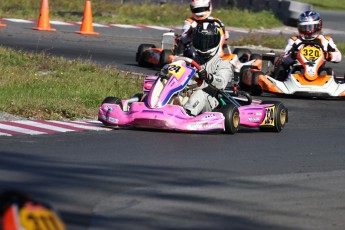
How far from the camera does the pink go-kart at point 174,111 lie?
30.5 feet

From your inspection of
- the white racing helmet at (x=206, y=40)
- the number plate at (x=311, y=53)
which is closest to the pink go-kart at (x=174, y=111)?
the white racing helmet at (x=206, y=40)

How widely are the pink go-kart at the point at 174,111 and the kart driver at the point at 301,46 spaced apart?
5.14 m

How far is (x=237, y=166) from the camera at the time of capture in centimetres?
753

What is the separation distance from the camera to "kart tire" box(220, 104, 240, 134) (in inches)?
372

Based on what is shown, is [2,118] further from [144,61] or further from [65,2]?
[65,2]

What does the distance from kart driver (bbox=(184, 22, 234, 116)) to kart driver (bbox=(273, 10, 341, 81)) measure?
478 centimetres

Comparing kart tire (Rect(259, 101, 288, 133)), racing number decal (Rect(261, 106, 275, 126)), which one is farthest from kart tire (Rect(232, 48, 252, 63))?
racing number decal (Rect(261, 106, 275, 126))

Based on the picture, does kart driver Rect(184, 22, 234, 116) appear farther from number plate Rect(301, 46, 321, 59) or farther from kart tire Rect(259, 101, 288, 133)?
number plate Rect(301, 46, 321, 59)

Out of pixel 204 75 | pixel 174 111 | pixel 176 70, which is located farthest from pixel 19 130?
pixel 204 75

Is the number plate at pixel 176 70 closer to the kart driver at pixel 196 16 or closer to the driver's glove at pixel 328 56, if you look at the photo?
the driver's glove at pixel 328 56

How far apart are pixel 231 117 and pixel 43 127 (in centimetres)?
178

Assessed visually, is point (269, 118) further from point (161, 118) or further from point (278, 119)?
point (161, 118)

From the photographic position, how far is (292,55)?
15.0m

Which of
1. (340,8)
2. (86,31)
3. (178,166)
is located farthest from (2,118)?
(340,8)
